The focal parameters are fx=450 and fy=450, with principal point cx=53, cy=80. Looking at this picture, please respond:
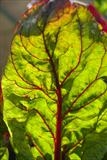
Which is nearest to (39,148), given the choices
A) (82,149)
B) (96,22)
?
(82,149)

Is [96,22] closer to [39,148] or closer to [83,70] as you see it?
[83,70]

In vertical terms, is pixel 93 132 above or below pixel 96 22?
below

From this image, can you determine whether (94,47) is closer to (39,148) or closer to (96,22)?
(96,22)

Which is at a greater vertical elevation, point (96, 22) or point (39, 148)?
point (96, 22)

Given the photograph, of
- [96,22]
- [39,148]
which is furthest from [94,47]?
[39,148]
